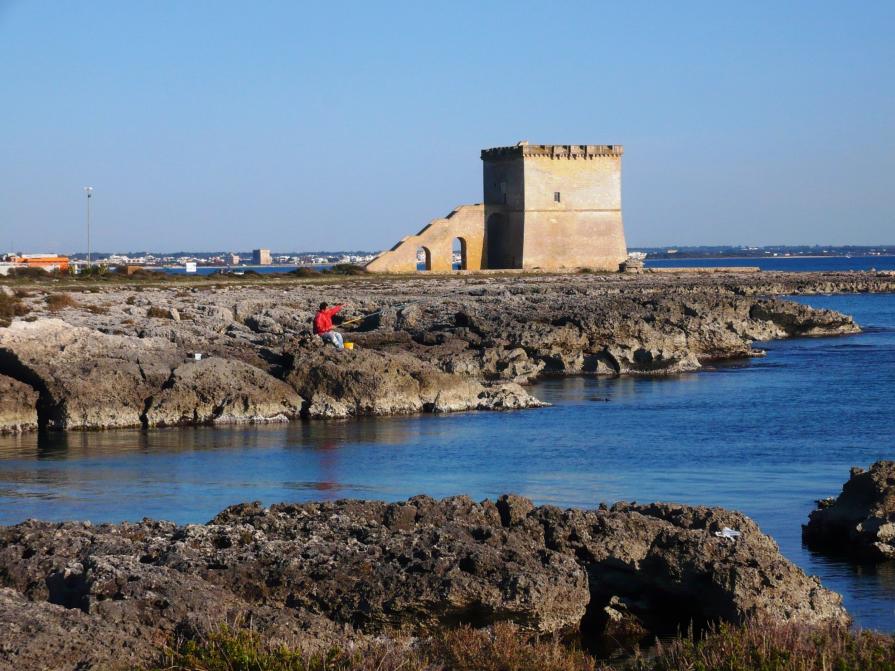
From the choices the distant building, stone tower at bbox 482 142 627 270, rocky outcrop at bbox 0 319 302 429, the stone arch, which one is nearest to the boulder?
rocky outcrop at bbox 0 319 302 429

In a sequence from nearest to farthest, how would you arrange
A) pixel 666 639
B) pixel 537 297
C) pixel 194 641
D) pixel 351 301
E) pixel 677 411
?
pixel 194 641, pixel 666 639, pixel 677 411, pixel 351 301, pixel 537 297

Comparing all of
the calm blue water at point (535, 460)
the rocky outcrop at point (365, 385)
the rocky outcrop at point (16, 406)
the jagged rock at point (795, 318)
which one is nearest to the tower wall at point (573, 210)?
the jagged rock at point (795, 318)

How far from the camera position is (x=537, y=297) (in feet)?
98.5

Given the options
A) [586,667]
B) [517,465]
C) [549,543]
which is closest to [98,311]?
[517,465]

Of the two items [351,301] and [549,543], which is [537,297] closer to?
[351,301]

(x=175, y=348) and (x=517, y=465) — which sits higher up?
(x=175, y=348)

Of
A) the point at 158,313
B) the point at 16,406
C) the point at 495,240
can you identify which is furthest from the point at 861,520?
the point at 495,240

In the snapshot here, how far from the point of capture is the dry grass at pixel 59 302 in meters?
22.6

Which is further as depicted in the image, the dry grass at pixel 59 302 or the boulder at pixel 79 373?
the dry grass at pixel 59 302

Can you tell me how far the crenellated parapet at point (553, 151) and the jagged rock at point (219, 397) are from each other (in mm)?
34118

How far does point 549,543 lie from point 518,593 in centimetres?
103

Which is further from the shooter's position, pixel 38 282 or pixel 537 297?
pixel 38 282

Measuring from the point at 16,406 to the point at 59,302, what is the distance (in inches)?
392

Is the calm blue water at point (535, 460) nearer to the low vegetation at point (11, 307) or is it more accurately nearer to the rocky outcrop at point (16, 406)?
the rocky outcrop at point (16, 406)
